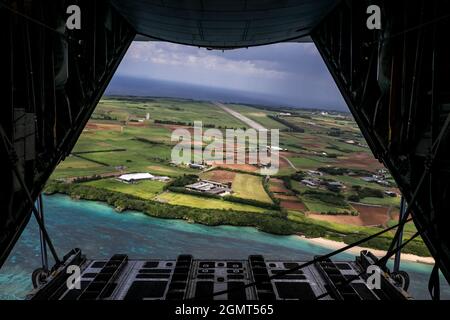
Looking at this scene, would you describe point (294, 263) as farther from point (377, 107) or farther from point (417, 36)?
point (417, 36)

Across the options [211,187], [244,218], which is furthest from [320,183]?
[211,187]

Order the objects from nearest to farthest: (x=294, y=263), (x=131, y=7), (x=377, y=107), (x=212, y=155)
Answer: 1. (x=377, y=107)
2. (x=131, y=7)
3. (x=294, y=263)
4. (x=212, y=155)

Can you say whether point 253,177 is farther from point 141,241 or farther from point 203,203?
point 141,241

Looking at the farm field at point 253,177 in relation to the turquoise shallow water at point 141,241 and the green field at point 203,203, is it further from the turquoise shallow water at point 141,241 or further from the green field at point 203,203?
the turquoise shallow water at point 141,241

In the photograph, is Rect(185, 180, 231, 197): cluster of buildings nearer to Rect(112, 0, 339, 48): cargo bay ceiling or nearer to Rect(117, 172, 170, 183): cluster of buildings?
Rect(117, 172, 170, 183): cluster of buildings

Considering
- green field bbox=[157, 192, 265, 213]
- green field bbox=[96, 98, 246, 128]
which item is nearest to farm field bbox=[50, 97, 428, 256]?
green field bbox=[157, 192, 265, 213]

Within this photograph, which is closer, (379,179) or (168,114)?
(379,179)
